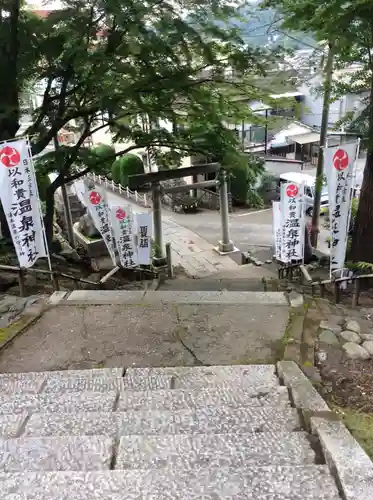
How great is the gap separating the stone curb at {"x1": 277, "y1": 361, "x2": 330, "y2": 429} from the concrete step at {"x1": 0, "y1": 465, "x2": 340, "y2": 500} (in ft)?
2.53

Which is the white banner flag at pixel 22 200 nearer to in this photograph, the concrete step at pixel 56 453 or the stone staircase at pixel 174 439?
the stone staircase at pixel 174 439

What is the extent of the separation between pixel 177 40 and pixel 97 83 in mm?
1554

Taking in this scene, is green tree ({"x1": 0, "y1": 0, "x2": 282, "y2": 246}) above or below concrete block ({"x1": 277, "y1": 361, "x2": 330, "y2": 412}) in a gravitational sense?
above

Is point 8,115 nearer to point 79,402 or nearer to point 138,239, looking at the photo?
point 138,239

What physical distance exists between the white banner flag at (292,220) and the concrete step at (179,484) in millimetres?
8626

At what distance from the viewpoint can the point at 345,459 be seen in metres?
2.54

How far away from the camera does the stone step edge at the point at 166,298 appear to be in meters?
6.46

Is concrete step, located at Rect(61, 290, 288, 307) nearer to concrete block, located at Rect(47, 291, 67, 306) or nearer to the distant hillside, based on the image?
concrete block, located at Rect(47, 291, 67, 306)

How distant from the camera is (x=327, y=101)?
32.7 feet

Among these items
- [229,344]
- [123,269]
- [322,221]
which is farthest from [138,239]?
[322,221]

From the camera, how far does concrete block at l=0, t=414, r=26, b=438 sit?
319 centimetres

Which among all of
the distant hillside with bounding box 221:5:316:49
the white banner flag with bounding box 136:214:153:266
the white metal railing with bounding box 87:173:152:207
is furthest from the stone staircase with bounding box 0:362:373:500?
the white metal railing with bounding box 87:173:152:207

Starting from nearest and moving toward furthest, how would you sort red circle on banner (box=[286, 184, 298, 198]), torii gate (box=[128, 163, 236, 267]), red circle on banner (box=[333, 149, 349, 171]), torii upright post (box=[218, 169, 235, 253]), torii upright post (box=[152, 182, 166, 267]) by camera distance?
red circle on banner (box=[333, 149, 349, 171]) → red circle on banner (box=[286, 184, 298, 198]) → torii gate (box=[128, 163, 236, 267]) → torii upright post (box=[152, 182, 166, 267]) → torii upright post (box=[218, 169, 235, 253])

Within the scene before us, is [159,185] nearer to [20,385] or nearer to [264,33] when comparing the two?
[264,33]
